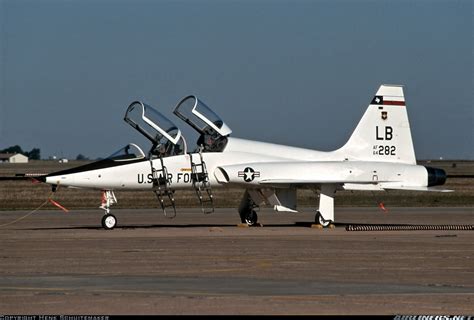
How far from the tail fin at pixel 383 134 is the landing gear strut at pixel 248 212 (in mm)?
3224

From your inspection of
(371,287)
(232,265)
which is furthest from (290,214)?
(371,287)

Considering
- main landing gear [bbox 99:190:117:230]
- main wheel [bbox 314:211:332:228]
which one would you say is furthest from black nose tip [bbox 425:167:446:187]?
main landing gear [bbox 99:190:117:230]

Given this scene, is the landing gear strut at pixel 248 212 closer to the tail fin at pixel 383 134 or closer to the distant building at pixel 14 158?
the tail fin at pixel 383 134

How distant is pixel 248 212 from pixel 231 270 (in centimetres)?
1276

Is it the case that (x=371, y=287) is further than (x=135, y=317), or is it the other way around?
(x=371, y=287)

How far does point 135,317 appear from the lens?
1167cm

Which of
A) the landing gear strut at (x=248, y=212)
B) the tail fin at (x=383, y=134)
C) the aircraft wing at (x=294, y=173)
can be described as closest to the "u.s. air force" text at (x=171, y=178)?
the aircraft wing at (x=294, y=173)

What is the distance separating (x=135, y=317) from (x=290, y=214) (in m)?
25.5

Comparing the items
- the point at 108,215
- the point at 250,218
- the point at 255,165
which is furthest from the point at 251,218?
the point at 108,215

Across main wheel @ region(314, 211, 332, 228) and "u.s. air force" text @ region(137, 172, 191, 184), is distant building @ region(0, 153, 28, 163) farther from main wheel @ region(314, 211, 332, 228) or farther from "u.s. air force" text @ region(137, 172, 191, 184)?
main wheel @ region(314, 211, 332, 228)

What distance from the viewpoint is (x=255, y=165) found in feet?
93.7

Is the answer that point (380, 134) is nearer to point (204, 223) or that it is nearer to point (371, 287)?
point (204, 223)

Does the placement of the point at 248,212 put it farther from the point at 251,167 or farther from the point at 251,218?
the point at 251,167

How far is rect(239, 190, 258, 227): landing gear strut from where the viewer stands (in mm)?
29750
